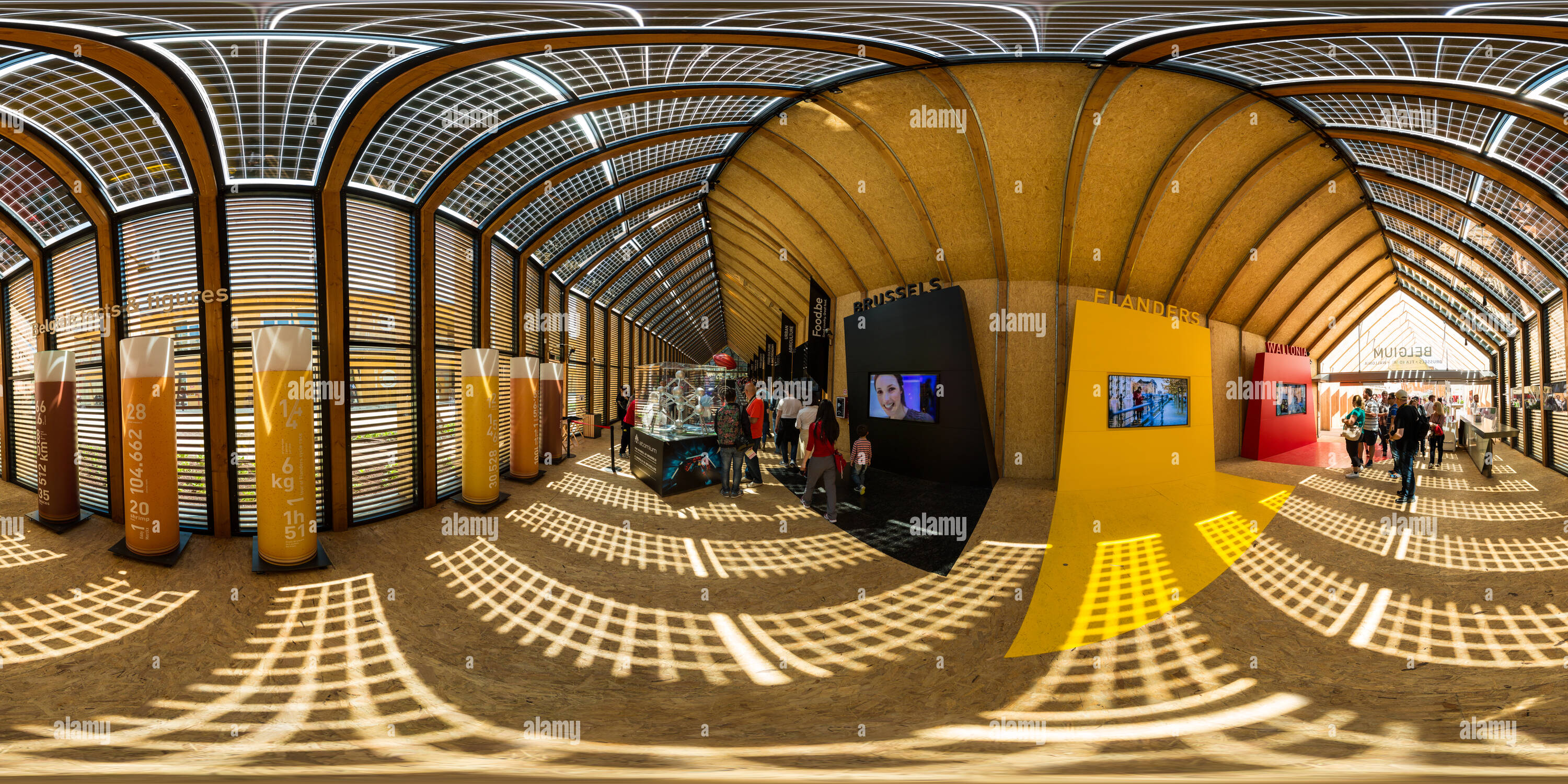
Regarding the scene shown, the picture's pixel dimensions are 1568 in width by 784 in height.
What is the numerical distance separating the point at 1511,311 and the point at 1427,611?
22.0 m

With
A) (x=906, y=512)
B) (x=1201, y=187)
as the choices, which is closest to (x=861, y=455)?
(x=906, y=512)

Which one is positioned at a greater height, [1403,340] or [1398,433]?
[1403,340]

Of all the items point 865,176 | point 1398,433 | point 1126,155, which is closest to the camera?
point 1126,155

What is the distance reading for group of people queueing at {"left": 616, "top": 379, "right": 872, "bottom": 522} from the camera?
7242 mm

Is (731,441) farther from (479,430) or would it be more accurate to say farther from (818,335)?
(818,335)

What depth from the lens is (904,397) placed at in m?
11.2

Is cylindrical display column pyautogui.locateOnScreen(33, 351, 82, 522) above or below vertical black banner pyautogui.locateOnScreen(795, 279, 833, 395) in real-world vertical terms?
below

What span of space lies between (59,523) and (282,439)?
4.36 meters

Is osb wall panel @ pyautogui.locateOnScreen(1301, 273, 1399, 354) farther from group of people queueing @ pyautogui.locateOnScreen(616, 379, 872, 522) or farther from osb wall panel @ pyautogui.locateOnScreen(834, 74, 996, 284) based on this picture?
group of people queueing @ pyautogui.locateOnScreen(616, 379, 872, 522)

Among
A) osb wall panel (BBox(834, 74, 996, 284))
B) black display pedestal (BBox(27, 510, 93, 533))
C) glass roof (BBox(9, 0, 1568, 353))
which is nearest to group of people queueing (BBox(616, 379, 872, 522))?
osb wall panel (BBox(834, 74, 996, 284))

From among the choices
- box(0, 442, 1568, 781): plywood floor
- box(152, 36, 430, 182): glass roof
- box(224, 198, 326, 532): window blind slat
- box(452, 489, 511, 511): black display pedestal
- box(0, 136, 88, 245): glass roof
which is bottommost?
box(0, 442, 1568, 781): plywood floor

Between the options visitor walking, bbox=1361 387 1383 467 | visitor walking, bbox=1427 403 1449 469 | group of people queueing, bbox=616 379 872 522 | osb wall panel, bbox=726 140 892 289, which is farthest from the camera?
visitor walking, bbox=1427 403 1449 469

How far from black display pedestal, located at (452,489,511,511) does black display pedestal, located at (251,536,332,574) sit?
223 centimetres

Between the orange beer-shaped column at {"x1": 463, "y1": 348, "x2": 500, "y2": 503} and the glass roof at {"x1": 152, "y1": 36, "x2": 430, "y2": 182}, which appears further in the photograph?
the orange beer-shaped column at {"x1": 463, "y1": 348, "x2": 500, "y2": 503}
